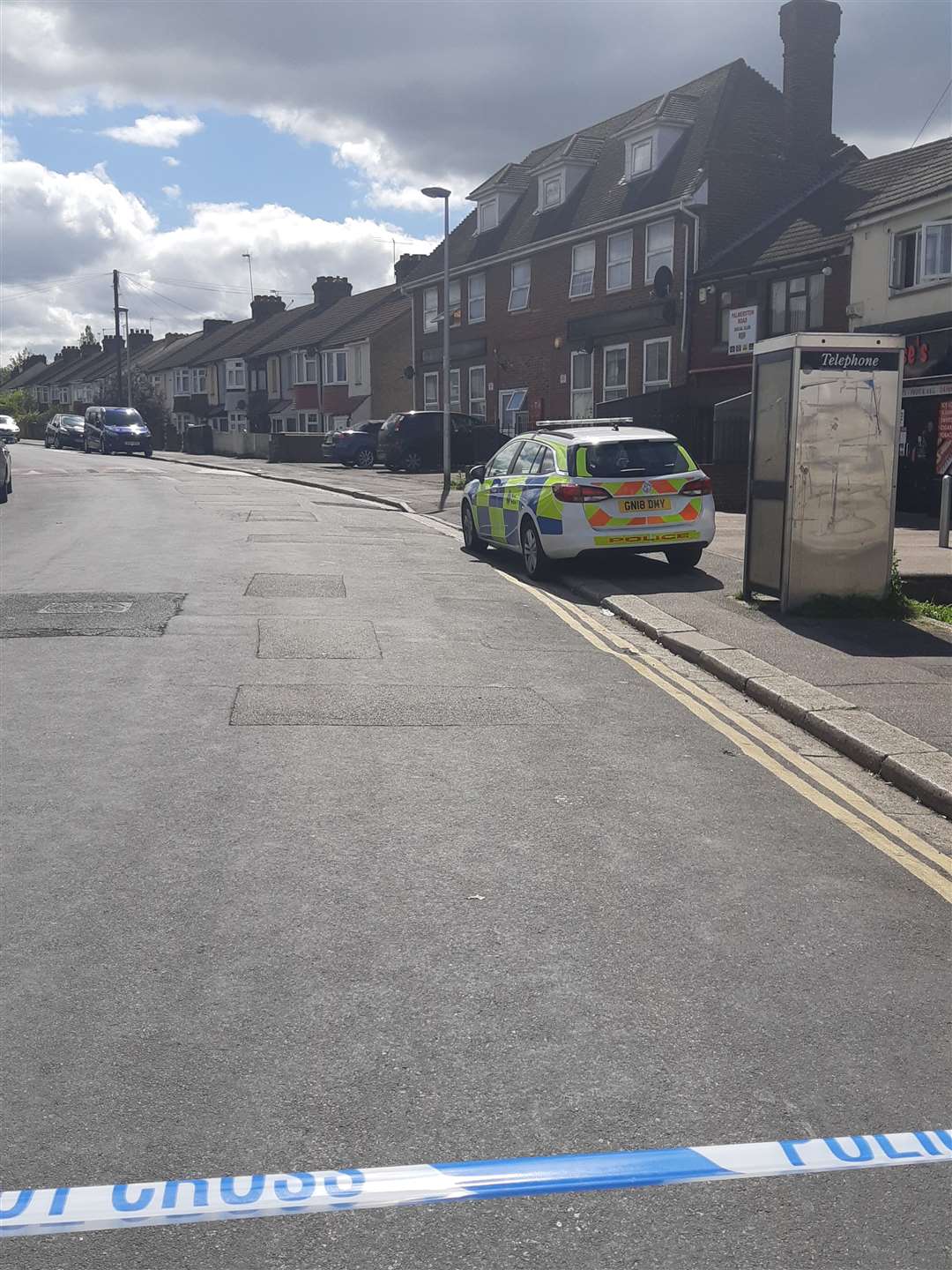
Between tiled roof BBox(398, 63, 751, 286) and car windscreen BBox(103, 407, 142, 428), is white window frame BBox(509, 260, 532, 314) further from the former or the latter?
car windscreen BBox(103, 407, 142, 428)

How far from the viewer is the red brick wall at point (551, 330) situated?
35.3 meters

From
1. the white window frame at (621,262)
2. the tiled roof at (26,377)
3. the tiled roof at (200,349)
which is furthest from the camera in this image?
the tiled roof at (26,377)

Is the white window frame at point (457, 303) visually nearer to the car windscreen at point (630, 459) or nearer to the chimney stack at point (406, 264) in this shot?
the chimney stack at point (406, 264)

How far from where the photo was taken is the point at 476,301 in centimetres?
4434

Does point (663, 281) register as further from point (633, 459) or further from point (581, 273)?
point (633, 459)

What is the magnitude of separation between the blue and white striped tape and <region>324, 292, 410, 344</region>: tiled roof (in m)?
55.7

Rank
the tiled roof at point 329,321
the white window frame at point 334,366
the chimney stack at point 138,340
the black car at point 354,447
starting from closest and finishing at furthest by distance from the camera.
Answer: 1. the black car at point 354,447
2. the white window frame at point 334,366
3. the tiled roof at point 329,321
4. the chimney stack at point 138,340

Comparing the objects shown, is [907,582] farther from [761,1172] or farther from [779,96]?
[779,96]

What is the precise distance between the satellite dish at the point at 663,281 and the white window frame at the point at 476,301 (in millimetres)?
10921

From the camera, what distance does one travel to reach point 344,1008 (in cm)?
383

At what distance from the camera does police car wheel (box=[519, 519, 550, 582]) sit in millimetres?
14047

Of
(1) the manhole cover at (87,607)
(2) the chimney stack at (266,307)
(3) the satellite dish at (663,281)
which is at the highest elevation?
(2) the chimney stack at (266,307)

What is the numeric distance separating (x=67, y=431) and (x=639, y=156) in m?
32.4

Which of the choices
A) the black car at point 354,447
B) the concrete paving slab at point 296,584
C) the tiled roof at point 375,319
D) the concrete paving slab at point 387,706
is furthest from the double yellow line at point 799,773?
the tiled roof at point 375,319
